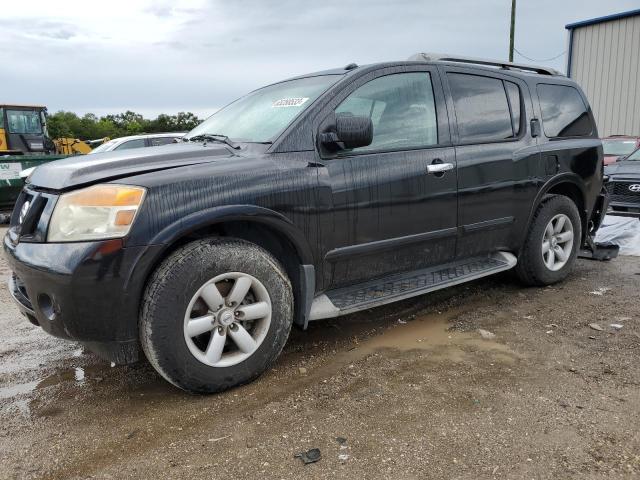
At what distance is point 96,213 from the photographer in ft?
8.09

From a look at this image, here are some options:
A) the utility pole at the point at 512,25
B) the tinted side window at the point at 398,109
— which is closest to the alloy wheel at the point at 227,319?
the tinted side window at the point at 398,109

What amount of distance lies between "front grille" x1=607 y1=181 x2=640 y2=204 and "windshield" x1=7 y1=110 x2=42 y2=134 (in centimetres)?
1662

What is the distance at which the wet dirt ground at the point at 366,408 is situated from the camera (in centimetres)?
220

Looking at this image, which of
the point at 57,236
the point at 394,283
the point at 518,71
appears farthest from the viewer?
the point at 518,71

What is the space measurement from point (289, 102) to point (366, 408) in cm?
191

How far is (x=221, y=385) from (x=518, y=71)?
3.48 m

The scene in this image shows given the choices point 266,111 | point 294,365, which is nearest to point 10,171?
point 266,111

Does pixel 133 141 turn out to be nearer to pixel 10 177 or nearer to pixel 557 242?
pixel 10 177

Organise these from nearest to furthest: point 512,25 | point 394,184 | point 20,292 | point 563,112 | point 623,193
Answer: point 20,292 < point 394,184 < point 563,112 < point 623,193 < point 512,25

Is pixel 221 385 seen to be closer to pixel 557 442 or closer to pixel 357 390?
pixel 357 390

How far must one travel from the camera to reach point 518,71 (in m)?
4.46

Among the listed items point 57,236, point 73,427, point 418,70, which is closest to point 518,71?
point 418,70

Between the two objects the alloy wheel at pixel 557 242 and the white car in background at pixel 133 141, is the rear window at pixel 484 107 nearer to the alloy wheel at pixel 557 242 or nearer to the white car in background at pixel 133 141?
the alloy wheel at pixel 557 242

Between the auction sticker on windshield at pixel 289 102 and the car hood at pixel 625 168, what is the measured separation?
658 cm
